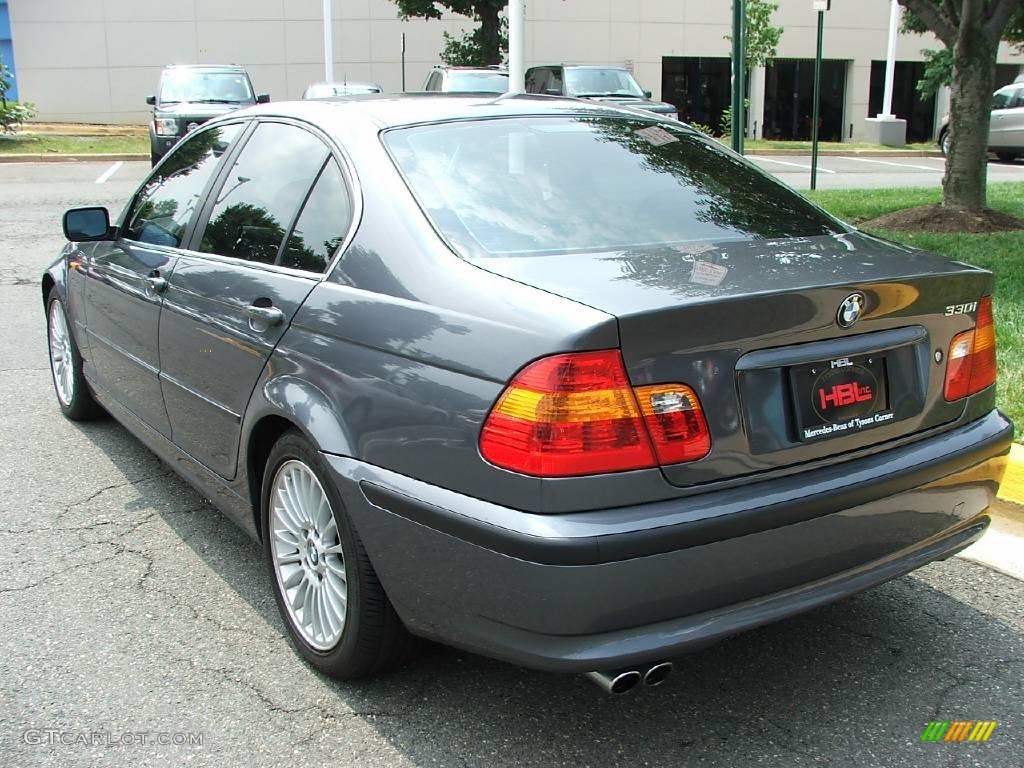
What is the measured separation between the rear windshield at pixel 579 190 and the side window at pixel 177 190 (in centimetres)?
109

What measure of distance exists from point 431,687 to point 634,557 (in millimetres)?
996

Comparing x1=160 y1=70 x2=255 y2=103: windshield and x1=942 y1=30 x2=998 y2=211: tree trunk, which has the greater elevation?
x1=160 y1=70 x2=255 y2=103: windshield

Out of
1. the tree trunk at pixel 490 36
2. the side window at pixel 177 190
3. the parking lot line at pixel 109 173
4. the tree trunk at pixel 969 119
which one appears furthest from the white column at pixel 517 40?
the tree trunk at pixel 490 36

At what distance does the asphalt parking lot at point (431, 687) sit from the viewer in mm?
2668

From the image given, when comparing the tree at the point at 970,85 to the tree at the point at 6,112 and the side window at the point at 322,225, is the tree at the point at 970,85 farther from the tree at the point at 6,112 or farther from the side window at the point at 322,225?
the tree at the point at 6,112

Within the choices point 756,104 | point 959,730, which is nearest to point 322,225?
point 959,730

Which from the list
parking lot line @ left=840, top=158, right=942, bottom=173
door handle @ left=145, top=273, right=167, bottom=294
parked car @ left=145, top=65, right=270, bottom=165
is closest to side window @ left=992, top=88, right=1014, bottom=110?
parking lot line @ left=840, top=158, right=942, bottom=173

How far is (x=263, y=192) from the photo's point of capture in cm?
349

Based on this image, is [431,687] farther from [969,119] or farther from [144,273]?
[969,119]

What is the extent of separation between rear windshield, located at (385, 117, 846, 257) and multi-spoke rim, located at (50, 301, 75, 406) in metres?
2.92

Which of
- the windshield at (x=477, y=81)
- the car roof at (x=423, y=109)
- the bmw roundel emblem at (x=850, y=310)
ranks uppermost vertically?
the windshield at (x=477, y=81)

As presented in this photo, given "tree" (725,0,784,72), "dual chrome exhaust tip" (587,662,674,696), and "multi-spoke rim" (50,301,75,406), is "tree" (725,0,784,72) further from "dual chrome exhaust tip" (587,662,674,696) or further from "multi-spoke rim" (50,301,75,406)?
"dual chrome exhaust tip" (587,662,674,696)

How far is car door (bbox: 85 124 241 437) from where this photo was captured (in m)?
3.91

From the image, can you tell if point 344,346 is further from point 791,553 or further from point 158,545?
point 158,545
